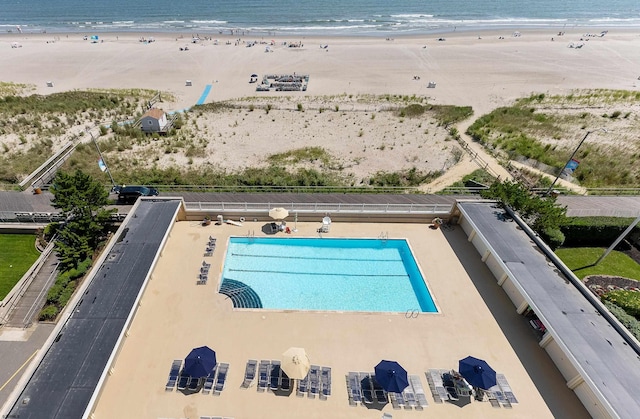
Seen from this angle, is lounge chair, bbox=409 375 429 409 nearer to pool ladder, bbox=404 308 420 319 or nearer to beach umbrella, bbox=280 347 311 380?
pool ladder, bbox=404 308 420 319

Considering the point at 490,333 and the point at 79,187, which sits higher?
the point at 79,187

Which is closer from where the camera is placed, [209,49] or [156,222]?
[156,222]

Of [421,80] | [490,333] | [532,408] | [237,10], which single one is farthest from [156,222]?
[237,10]

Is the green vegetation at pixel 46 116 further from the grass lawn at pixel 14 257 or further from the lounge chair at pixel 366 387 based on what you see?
the lounge chair at pixel 366 387

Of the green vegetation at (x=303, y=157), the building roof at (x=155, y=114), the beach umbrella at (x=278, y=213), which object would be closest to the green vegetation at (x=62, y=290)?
the beach umbrella at (x=278, y=213)

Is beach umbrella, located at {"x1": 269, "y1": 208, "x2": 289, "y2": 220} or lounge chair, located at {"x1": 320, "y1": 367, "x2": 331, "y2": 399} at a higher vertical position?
beach umbrella, located at {"x1": 269, "y1": 208, "x2": 289, "y2": 220}

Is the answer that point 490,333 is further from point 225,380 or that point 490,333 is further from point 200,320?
point 200,320

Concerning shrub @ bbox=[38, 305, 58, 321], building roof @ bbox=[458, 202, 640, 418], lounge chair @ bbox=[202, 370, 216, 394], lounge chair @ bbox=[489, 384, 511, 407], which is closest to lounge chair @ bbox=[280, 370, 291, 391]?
lounge chair @ bbox=[202, 370, 216, 394]
